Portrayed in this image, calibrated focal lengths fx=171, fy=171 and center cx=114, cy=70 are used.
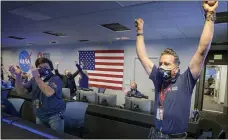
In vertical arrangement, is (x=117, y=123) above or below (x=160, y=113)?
below

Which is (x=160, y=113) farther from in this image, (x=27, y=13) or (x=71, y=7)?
(x=27, y=13)

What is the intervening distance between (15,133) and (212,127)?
2078mm

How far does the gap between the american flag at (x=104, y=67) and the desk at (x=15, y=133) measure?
193 inches

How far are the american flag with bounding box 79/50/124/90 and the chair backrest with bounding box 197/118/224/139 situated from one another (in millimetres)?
4129

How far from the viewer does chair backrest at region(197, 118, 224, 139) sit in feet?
6.25

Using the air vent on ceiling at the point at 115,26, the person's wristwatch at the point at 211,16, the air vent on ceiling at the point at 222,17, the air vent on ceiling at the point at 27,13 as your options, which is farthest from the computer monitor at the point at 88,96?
the person's wristwatch at the point at 211,16

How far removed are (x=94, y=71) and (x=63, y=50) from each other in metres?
1.93

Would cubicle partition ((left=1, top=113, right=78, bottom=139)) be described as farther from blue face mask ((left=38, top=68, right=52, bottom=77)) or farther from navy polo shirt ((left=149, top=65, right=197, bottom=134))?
navy polo shirt ((left=149, top=65, right=197, bottom=134))

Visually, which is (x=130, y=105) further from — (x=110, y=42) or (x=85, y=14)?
(x=110, y=42)

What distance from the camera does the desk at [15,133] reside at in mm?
1270

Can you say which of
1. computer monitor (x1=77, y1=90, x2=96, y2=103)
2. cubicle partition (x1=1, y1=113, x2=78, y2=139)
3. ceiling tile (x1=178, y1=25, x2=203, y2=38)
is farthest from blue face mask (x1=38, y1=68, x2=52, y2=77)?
ceiling tile (x1=178, y1=25, x2=203, y2=38)

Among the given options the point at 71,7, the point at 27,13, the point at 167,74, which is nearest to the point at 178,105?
the point at 167,74

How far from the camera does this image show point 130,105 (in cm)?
275

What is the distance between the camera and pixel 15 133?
1.35m
